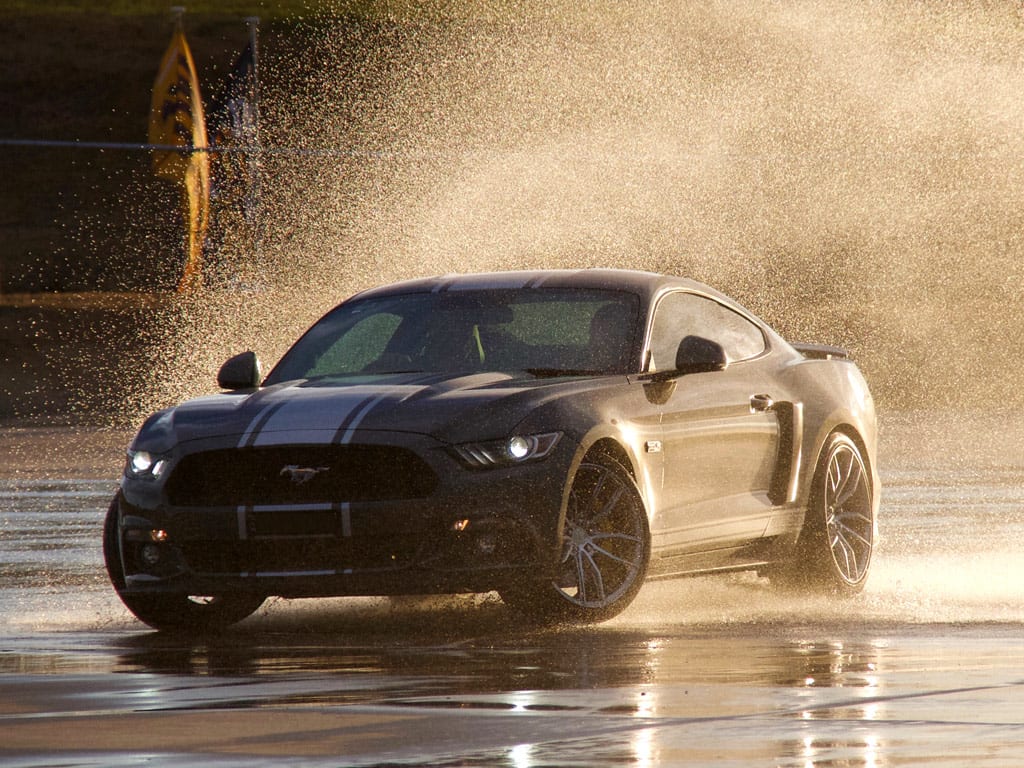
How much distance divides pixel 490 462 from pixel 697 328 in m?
2.05

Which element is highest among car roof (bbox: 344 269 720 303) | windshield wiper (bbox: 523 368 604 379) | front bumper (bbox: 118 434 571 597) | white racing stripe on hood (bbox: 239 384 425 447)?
car roof (bbox: 344 269 720 303)

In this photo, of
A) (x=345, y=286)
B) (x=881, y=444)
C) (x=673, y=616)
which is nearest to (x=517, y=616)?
(x=673, y=616)

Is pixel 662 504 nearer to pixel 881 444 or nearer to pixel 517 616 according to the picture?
pixel 517 616

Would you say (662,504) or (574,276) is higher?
(574,276)

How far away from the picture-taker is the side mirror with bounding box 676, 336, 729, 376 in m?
10.6

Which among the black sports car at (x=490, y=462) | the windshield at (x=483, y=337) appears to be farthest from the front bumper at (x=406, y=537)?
the windshield at (x=483, y=337)

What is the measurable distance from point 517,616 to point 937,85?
2071 cm

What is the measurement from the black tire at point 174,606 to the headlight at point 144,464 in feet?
0.63

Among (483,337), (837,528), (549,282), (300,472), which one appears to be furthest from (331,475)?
(837,528)

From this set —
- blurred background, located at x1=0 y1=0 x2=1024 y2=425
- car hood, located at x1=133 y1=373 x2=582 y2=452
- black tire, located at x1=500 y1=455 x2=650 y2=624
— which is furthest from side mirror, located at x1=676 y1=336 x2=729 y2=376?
blurred background, located at x1=0 y1=0 x2=1024 y2=425

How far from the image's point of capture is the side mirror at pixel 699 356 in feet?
34.8

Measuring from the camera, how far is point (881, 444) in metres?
23.9

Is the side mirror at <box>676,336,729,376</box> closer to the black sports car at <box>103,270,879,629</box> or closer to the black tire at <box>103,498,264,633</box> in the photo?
the black sports car at <box>103,270,879,629</box>

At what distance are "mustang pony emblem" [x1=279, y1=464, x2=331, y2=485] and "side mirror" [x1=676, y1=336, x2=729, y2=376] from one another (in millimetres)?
1717
